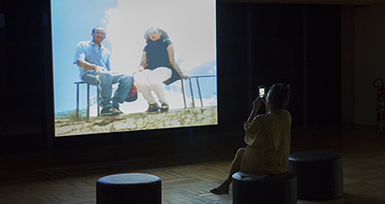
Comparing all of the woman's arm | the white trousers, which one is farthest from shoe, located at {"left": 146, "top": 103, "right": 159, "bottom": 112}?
the woman's arm

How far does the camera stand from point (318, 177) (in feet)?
16.0

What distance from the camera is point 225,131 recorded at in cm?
977

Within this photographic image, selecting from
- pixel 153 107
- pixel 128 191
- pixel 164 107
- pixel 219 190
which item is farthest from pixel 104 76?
pixel 128 191

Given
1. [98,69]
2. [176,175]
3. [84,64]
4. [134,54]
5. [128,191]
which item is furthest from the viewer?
[134,54]

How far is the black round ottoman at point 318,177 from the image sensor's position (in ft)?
16.0

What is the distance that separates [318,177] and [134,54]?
3.61 metres

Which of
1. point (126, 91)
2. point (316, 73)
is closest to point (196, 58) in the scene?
point (126, 91)

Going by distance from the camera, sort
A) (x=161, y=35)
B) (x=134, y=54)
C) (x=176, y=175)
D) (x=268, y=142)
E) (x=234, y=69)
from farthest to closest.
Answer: (x=234, y=69) < (x=161, y=35) < (x=134, y=54) < (x=176, y=175) < (x=268, y=142)

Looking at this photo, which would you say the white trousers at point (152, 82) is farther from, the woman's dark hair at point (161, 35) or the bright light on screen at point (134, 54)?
the woman's dark hair at point (161, 35)

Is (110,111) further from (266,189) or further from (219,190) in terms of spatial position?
(266,189)

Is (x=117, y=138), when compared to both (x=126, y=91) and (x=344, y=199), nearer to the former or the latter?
(x=126, y=91)

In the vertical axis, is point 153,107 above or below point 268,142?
above

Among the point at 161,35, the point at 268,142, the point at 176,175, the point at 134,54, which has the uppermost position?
the point at 161,35

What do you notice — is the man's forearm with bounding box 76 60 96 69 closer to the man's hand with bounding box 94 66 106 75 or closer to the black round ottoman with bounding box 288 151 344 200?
the man's hand with bounding box 94 66 106 75
